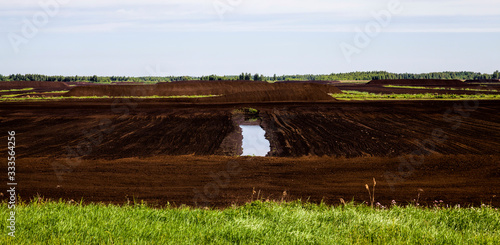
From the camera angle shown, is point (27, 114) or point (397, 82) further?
point (397, 82)

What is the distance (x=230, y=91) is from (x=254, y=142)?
53.2 metres

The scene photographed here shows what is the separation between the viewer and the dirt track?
12180 millimetres

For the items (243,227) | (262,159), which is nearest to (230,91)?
(262,159)

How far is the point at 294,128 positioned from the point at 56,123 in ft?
55.4

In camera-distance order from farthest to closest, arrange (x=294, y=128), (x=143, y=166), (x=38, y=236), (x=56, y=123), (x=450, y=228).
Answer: (x=56, y=123) → (x=294, y=128) → (x=143, y=166) → (x=450, y=228) → (x=38, y=236)

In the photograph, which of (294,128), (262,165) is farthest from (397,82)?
(262,165)

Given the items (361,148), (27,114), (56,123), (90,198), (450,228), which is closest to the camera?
(450,228)

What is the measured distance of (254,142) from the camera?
2259 cm

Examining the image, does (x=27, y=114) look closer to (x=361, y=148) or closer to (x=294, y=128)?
(x=294, y=128)

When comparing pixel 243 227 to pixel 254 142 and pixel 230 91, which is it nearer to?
pixel 254 142

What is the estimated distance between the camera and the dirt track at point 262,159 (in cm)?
1218

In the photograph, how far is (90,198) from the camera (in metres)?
11.4

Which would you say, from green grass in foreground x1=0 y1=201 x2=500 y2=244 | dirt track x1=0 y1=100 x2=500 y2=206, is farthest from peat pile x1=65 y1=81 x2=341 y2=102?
green grass in foreground x1=0 y1=201 x2=500 y2=244

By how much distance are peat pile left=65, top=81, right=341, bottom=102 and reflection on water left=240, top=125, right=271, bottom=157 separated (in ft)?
91.4
